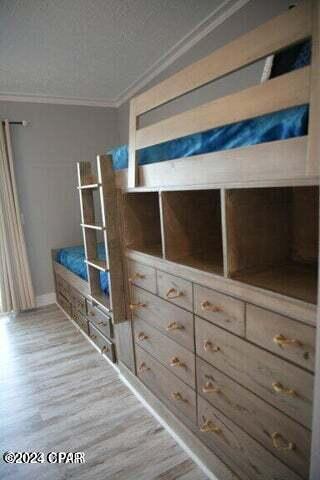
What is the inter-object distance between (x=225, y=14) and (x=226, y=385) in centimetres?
246

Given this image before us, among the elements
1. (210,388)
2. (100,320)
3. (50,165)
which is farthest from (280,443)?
(50,165)

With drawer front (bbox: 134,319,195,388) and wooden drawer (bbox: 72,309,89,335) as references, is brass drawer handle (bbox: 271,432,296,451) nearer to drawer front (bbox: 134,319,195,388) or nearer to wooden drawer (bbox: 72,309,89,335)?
drawer front (bbox: 134,319,195,388)

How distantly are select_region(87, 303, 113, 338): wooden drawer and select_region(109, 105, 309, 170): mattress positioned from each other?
135 centimetres

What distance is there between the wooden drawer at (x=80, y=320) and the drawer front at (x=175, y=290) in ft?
4.93

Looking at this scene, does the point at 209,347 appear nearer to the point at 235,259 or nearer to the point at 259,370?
the point at 259,370

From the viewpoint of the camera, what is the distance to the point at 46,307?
3.84 m

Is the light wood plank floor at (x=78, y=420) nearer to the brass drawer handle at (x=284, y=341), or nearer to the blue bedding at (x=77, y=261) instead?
the blue bedding at (x=77, y=261)

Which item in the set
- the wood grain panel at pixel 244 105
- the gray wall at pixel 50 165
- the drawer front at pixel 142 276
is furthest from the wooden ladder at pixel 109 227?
the gray wall at pixel 50 165

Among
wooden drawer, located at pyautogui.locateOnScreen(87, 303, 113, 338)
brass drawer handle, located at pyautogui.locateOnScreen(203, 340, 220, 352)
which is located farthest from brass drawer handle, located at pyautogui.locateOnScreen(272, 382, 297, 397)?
wooden drawer, located at pyautogui.locateOnScreen(87, 303, 113, 338)

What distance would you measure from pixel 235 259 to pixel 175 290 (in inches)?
16.3

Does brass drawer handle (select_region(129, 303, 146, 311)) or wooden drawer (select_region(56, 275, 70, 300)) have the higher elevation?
brass drawer handle (select_region(129, 303, 146, 311))

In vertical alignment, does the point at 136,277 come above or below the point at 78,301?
above

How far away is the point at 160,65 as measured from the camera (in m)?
2.98

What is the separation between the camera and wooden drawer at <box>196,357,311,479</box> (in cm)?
98
